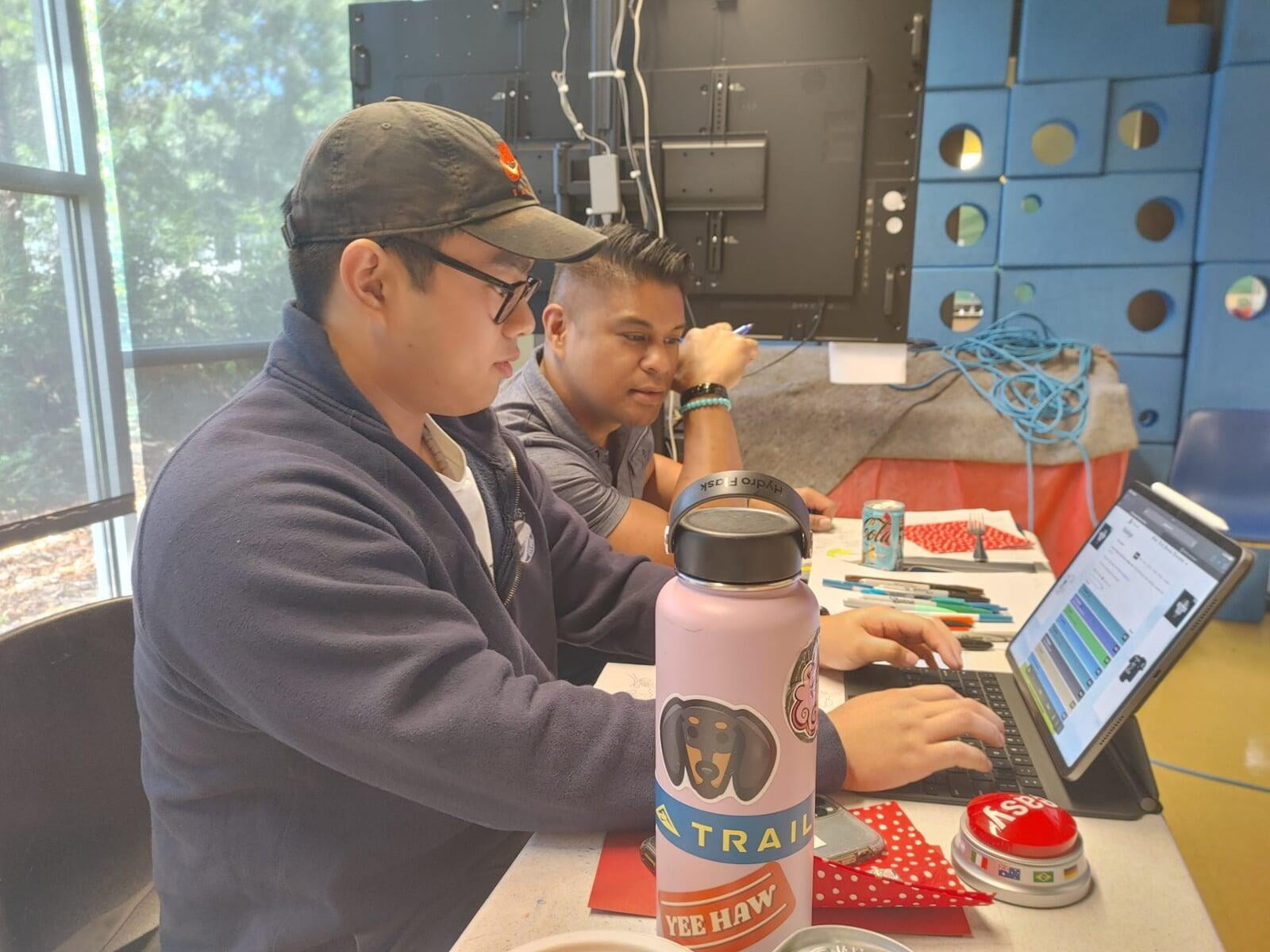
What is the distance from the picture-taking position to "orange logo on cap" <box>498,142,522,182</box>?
2.74 ft

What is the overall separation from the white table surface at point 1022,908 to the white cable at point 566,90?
1.47 m

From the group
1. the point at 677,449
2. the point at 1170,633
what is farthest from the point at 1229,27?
the point at 1170,633

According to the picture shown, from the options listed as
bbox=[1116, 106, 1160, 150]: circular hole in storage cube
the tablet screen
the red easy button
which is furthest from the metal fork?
bbox=[1116, 106, 1160, 150]: circular hole in storage cube

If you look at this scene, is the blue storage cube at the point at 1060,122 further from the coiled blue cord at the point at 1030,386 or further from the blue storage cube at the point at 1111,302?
the coiled blue cord at the point at 1030,386

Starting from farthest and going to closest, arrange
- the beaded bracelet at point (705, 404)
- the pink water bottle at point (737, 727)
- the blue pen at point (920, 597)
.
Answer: the beaded bracelet at point (705, 404) < the blue pen at point (920, 597) < the pink water bottle at point (737, 727)

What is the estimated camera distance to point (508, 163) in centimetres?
85

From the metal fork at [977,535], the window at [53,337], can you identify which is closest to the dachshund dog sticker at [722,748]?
the metal fork at [977,535]

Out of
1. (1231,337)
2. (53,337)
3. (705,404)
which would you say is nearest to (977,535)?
(705,404)

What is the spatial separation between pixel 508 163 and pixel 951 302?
292 cm

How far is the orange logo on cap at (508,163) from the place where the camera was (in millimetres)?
835

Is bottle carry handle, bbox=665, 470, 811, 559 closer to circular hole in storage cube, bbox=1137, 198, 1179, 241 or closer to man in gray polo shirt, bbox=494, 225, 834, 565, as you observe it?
man in gray polo shirt, bbox=494, 225, 834, 565

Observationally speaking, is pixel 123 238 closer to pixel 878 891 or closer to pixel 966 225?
pixel 878 891

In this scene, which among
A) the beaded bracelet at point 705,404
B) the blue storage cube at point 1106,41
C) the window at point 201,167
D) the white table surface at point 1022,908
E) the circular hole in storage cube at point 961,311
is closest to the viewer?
the white table surface at point 1022,908

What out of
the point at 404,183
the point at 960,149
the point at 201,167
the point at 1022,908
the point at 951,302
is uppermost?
the point at 960,149
